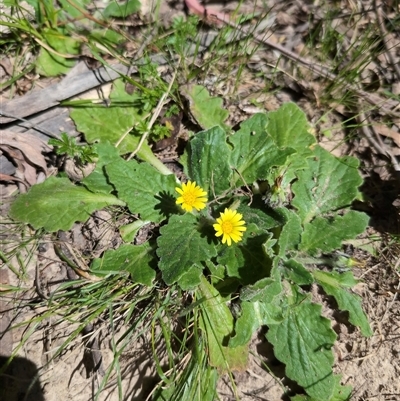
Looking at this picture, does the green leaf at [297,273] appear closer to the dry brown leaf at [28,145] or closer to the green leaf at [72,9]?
the dry brown leaf at [28,145]

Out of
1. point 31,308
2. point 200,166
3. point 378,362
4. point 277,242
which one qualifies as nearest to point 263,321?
point 277,242

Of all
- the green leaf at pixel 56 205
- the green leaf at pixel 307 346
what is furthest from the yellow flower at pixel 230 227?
the green leaf at pixel 56 205

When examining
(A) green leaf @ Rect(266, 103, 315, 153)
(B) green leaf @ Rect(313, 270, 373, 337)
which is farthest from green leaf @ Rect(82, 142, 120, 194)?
(B) green leaf @ Rect(313, 270, 373, 337)

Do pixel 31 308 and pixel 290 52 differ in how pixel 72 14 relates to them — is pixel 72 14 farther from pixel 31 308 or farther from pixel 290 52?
pixel 31 308

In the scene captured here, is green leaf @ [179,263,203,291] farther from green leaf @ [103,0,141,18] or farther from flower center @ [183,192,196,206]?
green leaf @ [103,0,141,18]

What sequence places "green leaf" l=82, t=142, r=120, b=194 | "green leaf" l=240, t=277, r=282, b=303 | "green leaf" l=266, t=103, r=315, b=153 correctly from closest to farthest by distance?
1. "green leaf" l=240, t=277, r=282, b=303
2. "green leaf" l=82, t=142, r=120, b=194
3. "green leaf" l=266, t=103, r=315, b=153

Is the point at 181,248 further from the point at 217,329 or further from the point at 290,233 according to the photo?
the point at 290,233
